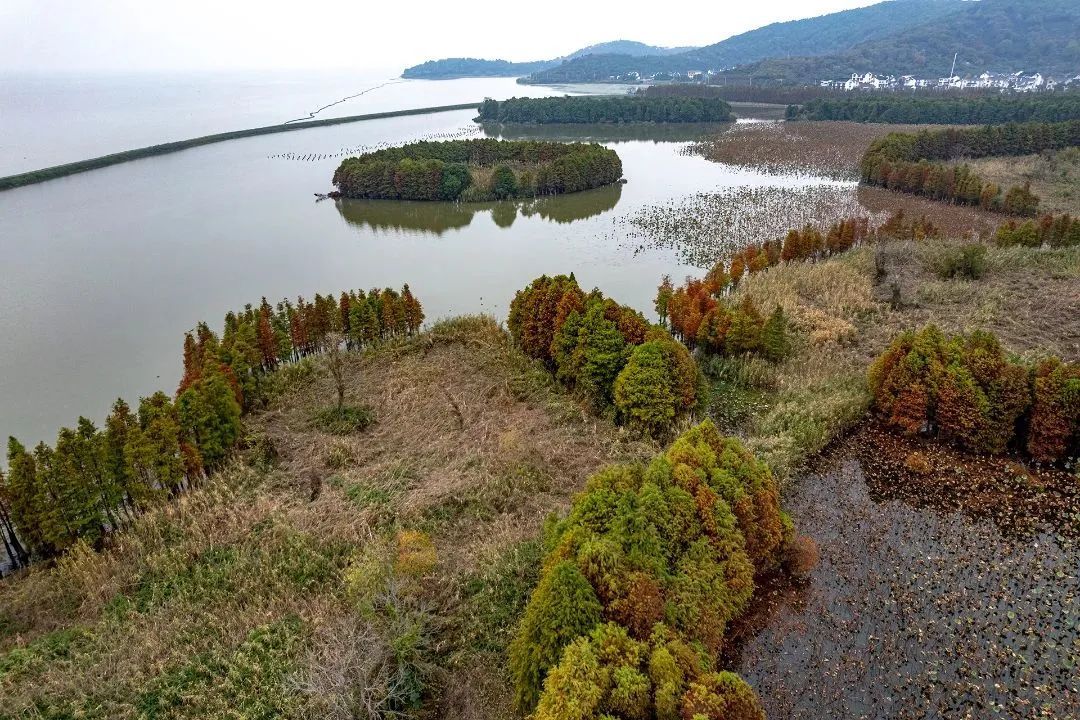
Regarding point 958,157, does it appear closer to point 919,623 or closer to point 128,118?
point 919,623

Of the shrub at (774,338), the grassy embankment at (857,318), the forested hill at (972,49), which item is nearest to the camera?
the grassy embankment at (857,318)

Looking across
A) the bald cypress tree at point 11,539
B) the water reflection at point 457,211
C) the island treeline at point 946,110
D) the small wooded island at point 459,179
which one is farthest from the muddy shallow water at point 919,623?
the island treeline at point 946,110

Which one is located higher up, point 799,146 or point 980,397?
point 799,146

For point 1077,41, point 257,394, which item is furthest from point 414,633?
point 1077,41

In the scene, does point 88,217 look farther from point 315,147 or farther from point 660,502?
point 660,502

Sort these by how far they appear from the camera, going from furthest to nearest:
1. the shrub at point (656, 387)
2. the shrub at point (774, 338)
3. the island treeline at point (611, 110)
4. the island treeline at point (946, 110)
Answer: the island treeline at point (611, 110), the island treeline at point (946, 110), the shrub at point (774, 338), the shrub at point (656, 387)

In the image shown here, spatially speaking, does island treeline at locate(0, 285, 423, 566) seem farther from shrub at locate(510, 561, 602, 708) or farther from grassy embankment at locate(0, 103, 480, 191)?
grassy embankment at locate(0, 103, 480, 191)

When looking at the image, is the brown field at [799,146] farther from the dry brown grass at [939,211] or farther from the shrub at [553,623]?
the shrub at [553,623]

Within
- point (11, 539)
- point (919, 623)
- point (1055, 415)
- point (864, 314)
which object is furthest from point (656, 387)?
point (11, 539)
